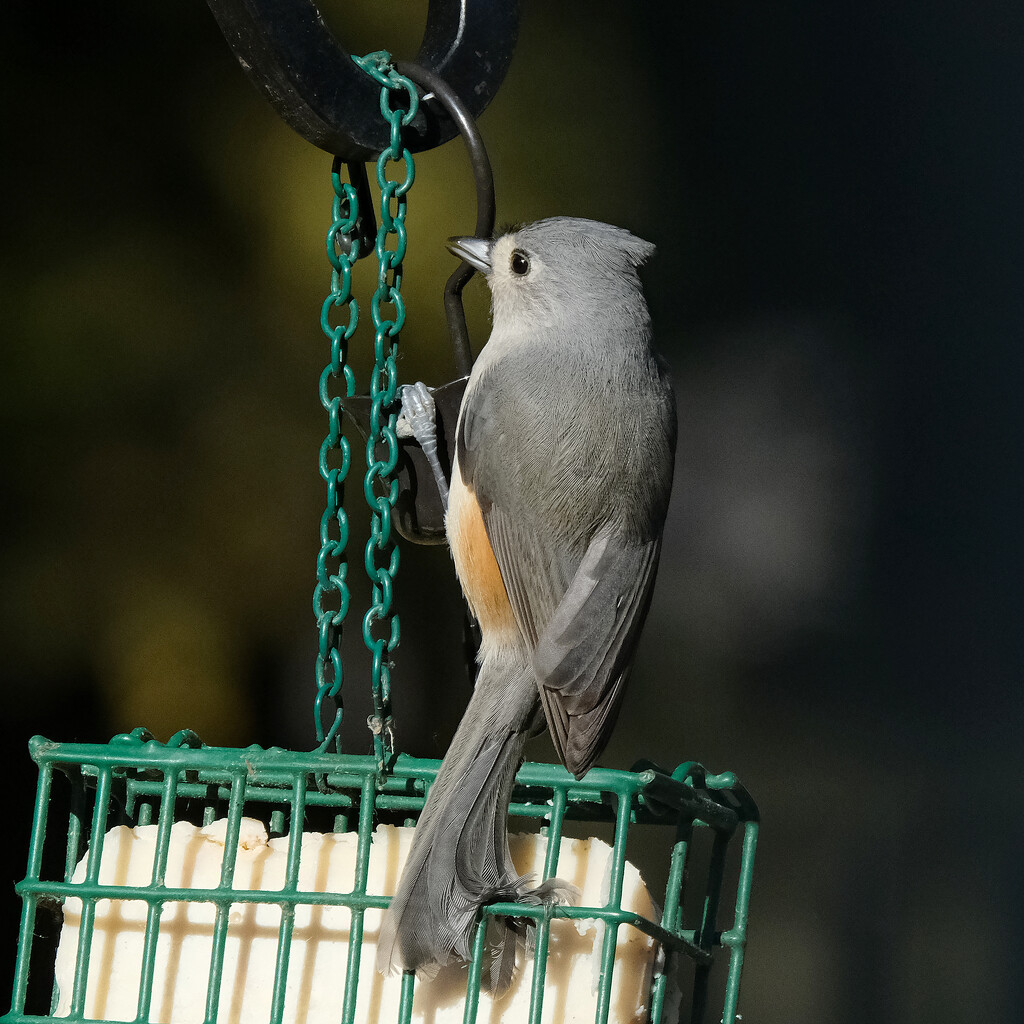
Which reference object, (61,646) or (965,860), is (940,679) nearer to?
(965,860)

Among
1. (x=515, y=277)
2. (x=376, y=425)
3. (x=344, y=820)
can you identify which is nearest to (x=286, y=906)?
(x=344, y=820)

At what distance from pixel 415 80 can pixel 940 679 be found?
2447 mm

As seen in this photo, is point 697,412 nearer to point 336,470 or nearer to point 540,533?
point 540,533

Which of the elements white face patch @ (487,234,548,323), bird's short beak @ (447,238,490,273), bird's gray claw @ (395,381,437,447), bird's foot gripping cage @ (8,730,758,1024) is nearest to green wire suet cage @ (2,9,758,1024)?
bird's foot gripping cage @ (8,730,758,1024)

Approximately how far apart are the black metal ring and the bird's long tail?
87 cm

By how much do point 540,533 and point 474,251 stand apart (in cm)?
56

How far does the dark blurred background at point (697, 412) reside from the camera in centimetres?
369

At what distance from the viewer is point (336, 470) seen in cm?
207

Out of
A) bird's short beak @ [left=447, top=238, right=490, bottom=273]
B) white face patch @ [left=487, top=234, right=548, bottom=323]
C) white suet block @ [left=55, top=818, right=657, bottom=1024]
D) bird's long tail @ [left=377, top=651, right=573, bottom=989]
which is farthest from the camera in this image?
white face patch @ [left=487, top=234, right=548, bottom=323]

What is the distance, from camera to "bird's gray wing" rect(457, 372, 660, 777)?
202cm

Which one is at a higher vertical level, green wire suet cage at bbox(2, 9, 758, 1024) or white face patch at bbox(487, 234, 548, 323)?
white face patch at bbox(487, 234, 548, 323)

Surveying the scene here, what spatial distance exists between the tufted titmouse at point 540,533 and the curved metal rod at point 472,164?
0.11m

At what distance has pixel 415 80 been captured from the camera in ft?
7.23

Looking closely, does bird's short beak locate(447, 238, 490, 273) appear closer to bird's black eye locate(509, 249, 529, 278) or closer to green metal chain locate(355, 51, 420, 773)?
bird's black eye locate(509, 249, 529, 278)
